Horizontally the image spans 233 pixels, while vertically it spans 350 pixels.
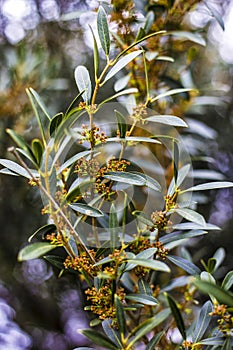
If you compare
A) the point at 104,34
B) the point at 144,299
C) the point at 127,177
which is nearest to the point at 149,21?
the point at 104,34

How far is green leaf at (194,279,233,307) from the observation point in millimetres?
452

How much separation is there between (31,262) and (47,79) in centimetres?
53

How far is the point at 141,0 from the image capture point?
36.8 inches

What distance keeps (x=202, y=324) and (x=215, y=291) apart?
0.17 metres

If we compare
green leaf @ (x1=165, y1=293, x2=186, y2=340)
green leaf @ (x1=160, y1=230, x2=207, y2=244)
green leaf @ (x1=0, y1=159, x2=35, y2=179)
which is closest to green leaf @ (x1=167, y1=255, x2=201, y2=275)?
green leaf @ (x1=160, y1=230, x2=207, y2=244)

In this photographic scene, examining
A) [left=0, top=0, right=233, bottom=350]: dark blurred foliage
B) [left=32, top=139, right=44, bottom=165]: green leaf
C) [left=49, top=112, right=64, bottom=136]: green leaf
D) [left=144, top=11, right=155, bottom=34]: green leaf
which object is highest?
[left=144, top=11, right=155, bottom=34]: green leaf

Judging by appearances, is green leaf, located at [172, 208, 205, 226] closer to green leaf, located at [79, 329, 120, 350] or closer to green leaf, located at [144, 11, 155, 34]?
green leaf, located at [79, 329, 120, 350]

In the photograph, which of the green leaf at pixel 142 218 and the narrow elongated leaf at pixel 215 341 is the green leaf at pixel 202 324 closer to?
the narrow elongated leaf at pixel 215 341

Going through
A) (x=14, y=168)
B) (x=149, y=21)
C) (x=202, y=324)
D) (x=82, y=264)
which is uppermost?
(x=149, y=21)

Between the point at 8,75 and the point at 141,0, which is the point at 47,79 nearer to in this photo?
the point at 8,75

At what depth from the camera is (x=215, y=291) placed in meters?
0.47

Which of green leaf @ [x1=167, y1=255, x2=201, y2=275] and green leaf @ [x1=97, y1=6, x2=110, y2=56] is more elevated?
green leaf @ [x1=97, y1=6, x2=110, y2=56]

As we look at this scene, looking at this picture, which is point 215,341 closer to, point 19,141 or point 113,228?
point 113,228

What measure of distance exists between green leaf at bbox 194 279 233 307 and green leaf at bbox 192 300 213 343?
13 centimetres
